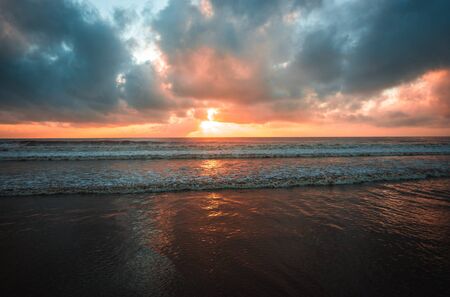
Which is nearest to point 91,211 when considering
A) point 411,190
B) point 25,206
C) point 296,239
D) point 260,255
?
point 25,206

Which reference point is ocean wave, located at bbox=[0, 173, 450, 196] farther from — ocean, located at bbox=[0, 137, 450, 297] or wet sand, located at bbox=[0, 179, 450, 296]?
wet sand, located at bbox=[0, 179, 450, 296]

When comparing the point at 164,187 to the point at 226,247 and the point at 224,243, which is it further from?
the point at 226,247

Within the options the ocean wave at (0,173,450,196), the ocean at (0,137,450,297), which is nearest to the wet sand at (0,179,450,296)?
the ocean at (0,137,450,297)

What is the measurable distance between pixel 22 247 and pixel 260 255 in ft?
18.3

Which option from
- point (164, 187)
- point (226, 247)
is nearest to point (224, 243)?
point (226, 247)

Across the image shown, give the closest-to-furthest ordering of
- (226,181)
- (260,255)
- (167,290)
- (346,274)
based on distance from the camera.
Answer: (167,290), (346,274), (260,255), (226,181)

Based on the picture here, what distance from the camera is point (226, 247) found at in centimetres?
500

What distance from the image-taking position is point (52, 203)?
8445mm

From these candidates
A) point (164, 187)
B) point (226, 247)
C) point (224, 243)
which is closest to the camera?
point (226, 247)

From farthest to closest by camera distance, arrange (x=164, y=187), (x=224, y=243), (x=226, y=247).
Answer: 1. (x=164, y=187)
2. (x=224, y=243)
3. (x=226, y=247)

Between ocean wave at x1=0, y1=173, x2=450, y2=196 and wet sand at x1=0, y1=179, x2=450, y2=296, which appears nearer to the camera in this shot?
wet sand at x1=0, y1=179, x2=450, y2=296

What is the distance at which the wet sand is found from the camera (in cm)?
367

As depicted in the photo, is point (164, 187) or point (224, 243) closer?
point (224, 243)

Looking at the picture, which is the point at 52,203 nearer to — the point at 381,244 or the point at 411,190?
the point at 381,244
